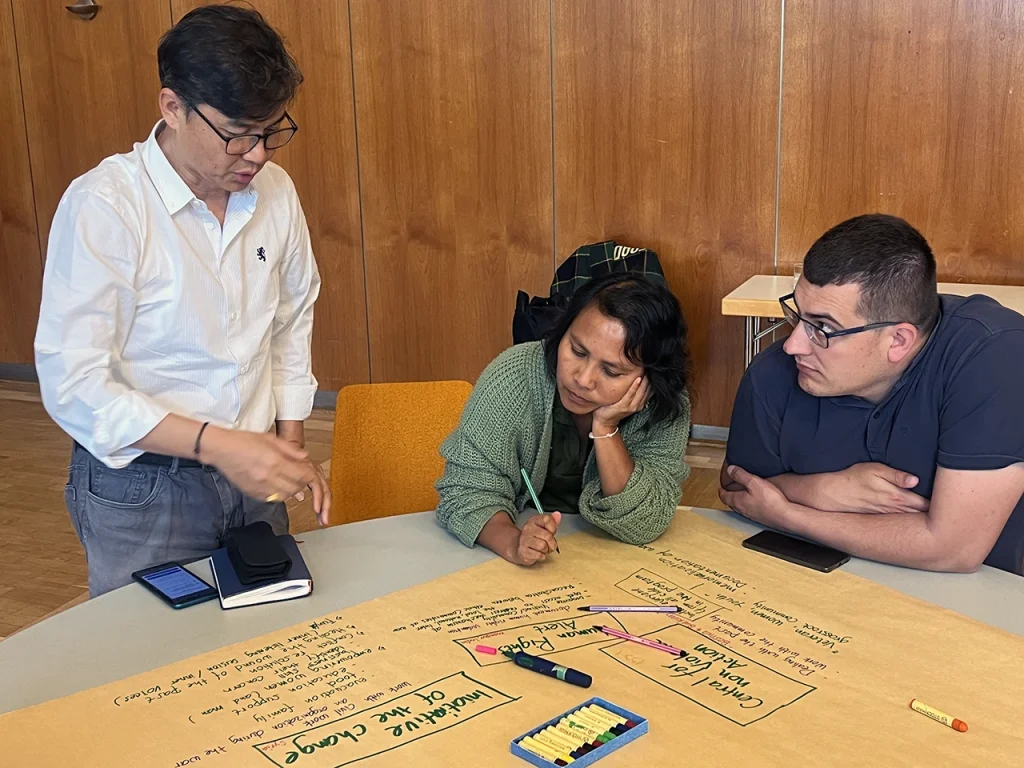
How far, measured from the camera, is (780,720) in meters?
1.25

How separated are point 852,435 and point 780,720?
0.75m

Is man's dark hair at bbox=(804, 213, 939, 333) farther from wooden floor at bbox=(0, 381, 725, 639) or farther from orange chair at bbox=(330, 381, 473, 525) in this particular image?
wooden floor at bbox=(0, 381, 725, 639)

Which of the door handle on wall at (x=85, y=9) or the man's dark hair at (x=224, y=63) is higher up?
the door handle on wall at (x=85, y=9)

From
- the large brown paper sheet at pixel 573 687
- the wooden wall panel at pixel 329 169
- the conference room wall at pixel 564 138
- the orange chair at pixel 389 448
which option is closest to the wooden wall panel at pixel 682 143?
the conference room wall at pixel 564 138

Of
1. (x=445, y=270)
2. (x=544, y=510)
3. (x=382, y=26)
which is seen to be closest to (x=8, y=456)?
(x=445, y=270)

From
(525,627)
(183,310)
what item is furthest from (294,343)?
(525,627)

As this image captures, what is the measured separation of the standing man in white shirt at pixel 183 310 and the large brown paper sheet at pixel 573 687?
1.02ft

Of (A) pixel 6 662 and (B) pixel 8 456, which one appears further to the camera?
(B) pixel 8 456

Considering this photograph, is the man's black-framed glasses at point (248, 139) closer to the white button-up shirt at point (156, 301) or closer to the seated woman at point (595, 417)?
the white button-up shirt at point (156, 301)

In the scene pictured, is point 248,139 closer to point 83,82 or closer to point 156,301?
point 156,301

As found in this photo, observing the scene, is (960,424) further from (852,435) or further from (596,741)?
(596,741)

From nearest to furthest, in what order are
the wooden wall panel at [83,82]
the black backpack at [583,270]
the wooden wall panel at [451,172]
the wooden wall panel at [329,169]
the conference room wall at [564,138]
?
1. the conference room wall at [564,138]
2. the black backpack at [583,270]
3. the wooden wall panel at [451,172]
4. the wooden wall panel at [329,169]
5. the wooden wall panel at [83,82]

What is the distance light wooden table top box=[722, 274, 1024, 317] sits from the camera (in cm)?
363

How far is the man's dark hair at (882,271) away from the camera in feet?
5.81
